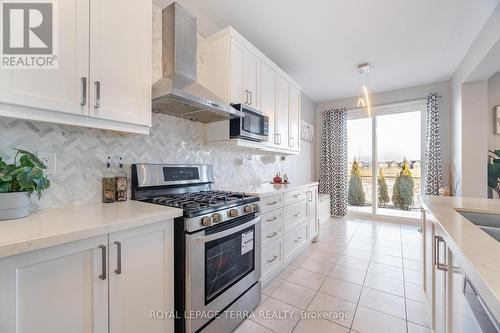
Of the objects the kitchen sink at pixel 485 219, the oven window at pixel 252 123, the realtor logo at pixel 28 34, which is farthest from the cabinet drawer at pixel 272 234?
the realtor logo at pixel 28 34

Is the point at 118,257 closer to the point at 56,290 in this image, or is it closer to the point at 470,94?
the point at 56,290

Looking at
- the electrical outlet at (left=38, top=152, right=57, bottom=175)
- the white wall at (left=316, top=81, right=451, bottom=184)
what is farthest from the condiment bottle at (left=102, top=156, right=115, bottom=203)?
the white wall at (left=316, top=81, right=451, bottom=184)

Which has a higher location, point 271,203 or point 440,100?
point 440,100

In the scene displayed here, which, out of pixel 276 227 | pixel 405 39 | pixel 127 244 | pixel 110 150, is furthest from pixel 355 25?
pixel 127 244

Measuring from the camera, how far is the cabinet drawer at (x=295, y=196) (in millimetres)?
2523

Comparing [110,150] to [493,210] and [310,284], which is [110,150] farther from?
[493,210]

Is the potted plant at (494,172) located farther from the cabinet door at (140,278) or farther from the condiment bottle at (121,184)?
the condiment bottle at (121,184)

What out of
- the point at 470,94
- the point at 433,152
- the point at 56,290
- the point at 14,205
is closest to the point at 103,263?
the point at 56,290

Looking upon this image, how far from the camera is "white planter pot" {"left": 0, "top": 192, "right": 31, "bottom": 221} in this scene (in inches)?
38.8

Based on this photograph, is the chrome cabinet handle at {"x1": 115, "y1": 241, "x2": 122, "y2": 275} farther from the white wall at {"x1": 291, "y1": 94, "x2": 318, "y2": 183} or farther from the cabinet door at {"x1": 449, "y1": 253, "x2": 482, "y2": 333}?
the white wall at {"x1": 291, "y1": 94, "x2": 318, "y2": 183}

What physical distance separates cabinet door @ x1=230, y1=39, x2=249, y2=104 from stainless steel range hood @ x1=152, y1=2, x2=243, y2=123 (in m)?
0.31

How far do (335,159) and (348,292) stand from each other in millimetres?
3307

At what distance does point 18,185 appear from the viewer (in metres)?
1.04

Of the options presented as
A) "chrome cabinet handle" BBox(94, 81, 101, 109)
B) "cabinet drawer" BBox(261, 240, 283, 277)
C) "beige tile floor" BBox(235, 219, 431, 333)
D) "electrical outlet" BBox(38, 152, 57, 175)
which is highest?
"chrome cabinet handle" BBox(94, 81, 101, 109)
